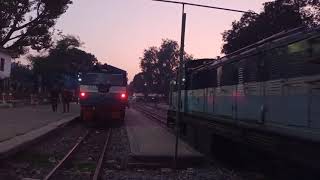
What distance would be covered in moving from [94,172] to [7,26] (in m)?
51.6

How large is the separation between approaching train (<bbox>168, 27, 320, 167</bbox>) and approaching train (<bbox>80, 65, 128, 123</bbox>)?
52.7 ft

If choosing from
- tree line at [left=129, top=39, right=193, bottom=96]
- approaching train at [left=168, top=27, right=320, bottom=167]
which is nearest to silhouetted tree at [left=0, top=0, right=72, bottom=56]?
approaching train at [left=168, top=27, right=320, bottom=167]

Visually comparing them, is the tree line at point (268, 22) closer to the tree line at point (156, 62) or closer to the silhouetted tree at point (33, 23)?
the silhouetted tree at point (33, 23)

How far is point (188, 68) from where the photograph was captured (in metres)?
23.0

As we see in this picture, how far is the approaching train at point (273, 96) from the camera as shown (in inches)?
360

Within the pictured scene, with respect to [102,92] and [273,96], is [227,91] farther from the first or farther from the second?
[102,92]

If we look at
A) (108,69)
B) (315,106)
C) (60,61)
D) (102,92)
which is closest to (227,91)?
(315,106)

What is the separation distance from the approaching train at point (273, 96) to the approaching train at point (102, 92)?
16.1 m

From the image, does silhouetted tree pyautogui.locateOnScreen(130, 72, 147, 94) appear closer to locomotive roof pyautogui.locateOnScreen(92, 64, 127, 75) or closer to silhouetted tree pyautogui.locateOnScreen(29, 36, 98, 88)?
silhouetted tree pyautogui.locateOnScreen(29, 36, 98, 88)

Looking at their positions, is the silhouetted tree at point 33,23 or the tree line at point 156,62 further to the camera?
the tree line at point 156,62

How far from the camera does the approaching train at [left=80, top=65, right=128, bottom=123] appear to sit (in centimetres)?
3288

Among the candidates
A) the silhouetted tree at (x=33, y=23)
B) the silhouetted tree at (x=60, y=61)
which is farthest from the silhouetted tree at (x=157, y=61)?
the silhouetted tree at (x=33, y=23)

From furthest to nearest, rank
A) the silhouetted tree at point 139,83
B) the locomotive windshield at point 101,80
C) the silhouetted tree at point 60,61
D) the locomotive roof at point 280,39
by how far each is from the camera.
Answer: the silhouetted tree at point 139,83 < the silhouetted tree at point 60,61 < the locomotive windshield at point 101,80 < the locomotive roof at point 280,39

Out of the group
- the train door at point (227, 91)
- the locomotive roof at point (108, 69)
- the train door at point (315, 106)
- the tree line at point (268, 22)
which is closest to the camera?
the train door at point (315, 106)
